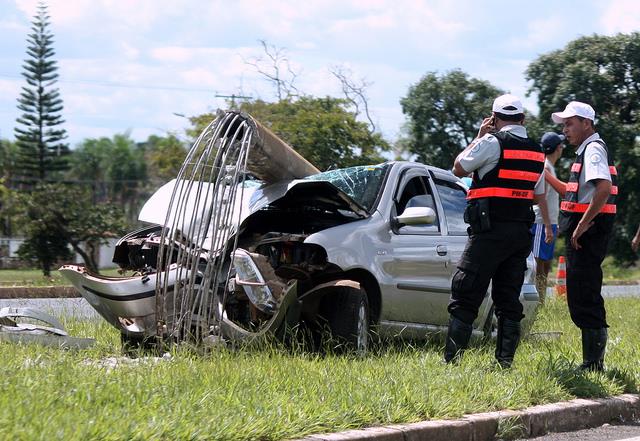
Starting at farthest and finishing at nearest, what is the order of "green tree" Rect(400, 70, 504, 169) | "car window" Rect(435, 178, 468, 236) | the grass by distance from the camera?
"green tree" Rect(400, 70, 504, 169), "car window" Rect(435, 178, 468, 236), the grass

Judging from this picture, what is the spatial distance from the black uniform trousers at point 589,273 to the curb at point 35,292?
31.5 ft

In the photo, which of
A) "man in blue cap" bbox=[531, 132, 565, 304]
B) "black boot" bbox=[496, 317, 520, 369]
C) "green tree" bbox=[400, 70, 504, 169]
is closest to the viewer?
"black boot" bbox=[496, 317, 520, 369]

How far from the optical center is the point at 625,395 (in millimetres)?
7051

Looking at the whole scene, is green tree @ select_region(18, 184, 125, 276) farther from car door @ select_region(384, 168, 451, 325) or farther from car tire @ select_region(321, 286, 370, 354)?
car tire @ select_region(321, 286, 370, 354)

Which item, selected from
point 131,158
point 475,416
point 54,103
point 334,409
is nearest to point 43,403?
point 334,409

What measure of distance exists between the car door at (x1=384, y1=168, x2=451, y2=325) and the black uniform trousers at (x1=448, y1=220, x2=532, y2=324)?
1140mm

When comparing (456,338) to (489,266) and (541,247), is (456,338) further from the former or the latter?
(541,247)

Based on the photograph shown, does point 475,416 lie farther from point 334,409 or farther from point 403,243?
point 403,243

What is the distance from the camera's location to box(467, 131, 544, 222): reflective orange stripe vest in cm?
704

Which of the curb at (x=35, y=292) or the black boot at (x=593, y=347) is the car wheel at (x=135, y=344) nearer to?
the black boot at (x=593, y=347)

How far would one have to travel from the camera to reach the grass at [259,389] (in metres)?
4.61

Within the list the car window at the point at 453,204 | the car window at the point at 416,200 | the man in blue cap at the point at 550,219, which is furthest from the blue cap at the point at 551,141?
the car window at the point at 416,200

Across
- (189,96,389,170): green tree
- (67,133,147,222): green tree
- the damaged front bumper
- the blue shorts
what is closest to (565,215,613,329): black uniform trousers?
the damaged front bumper

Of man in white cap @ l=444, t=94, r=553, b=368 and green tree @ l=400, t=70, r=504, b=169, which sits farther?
green tree @ l=400, t=70, r=504, b=169
